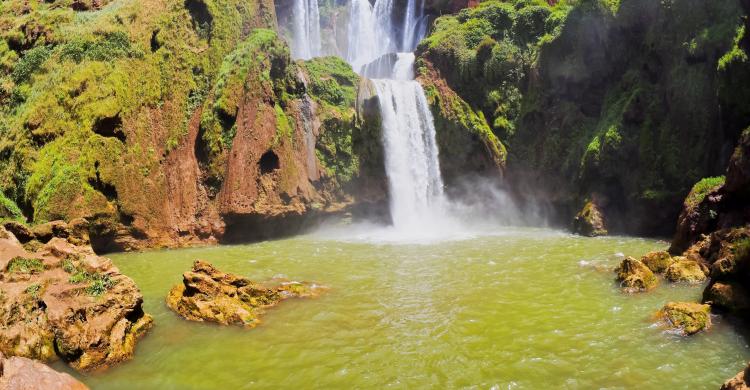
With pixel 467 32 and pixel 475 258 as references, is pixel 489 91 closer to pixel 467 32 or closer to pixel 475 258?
pixel 467 32

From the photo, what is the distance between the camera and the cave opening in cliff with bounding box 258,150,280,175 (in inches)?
990

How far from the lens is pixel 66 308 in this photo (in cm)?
993

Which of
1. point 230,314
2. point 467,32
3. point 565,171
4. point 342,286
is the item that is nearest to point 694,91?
point 565,171

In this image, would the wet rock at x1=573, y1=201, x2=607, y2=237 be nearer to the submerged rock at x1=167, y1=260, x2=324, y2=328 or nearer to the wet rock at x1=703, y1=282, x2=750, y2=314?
the wet rock at x1=703, y1=282, x2=750, y2=314

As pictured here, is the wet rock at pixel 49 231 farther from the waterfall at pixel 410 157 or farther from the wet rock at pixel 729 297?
the waterfall at pixel 410 157

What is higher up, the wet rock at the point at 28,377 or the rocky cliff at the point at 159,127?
the rocky cliff at the point at 159,127

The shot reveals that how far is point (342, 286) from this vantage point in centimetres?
1445

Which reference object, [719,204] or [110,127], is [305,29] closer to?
[110,127]

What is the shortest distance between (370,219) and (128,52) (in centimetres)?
1660

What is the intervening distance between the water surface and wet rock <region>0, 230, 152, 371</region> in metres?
0.62

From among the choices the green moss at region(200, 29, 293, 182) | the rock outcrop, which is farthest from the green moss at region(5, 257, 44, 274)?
the rock outcrop

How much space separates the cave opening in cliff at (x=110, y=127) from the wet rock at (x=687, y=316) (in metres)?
22.6

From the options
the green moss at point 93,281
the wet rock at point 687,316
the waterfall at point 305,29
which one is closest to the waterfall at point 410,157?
the wet rock at point 687,316

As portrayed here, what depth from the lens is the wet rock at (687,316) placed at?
31.2ft
